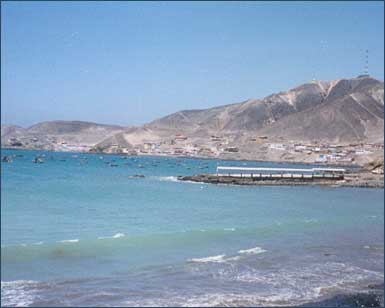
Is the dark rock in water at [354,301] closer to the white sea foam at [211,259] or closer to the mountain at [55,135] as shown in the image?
the white sea foam at [211,259]

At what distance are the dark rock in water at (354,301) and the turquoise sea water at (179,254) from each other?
332mm

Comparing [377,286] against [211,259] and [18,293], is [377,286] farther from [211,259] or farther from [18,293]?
[18,293]

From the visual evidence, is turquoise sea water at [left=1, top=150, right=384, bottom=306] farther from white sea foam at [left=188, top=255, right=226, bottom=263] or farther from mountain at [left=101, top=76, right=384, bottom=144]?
mountain at [left=101, top=76, right=384, bottom=144]

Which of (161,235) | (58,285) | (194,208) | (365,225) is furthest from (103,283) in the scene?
(194,208)

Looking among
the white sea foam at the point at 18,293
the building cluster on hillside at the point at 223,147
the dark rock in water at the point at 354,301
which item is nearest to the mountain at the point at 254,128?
the building cluster on hillside at the point at 223,147

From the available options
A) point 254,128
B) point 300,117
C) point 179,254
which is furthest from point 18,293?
point 254,128

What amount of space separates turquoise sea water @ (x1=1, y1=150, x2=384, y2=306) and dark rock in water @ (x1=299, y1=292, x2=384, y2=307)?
332 millimetres

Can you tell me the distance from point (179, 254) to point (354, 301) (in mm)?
4742

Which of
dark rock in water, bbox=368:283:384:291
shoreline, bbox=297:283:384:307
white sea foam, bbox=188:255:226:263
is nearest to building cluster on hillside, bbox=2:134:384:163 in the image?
white sea foam, bbox=188:255:226:263

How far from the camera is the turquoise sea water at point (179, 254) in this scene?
901cm

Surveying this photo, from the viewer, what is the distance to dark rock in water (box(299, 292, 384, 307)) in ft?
27.4

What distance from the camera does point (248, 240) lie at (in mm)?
14797

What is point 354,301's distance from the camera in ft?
28.0

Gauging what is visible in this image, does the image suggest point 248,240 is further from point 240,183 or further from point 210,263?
point 240,183
